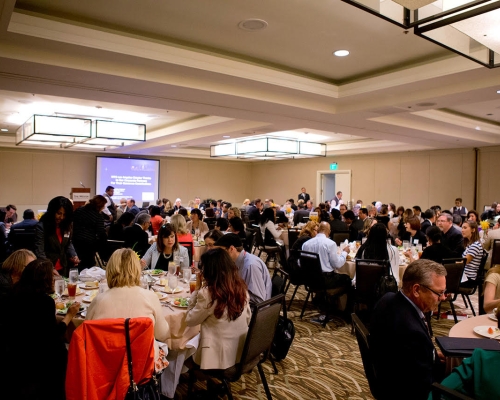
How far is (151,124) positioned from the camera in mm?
10406

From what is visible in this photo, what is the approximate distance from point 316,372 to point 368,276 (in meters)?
1.25

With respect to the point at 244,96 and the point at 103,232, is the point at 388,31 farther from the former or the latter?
the point at 103,232

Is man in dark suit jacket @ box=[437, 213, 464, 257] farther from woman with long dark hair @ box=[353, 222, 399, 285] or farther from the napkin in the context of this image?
the napkin

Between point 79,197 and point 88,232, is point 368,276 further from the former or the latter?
point 79,197

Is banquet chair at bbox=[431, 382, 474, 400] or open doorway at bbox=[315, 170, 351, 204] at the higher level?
open doorway at bbox=[315, 170, 351, 204]

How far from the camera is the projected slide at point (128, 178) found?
14.8 meters

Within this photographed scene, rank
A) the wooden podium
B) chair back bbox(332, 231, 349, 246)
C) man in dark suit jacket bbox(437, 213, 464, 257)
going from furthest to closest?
the wooden podium, chair back bbox(332, 231, 349, 246), man in dark suit jacket bbox(437, 213, 464, 257)

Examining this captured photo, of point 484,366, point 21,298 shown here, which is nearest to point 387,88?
point 484,366

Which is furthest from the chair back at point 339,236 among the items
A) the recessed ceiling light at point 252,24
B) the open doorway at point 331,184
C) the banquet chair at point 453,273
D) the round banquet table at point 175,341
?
the open doorway at point 331,184

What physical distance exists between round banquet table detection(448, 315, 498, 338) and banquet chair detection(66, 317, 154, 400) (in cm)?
189

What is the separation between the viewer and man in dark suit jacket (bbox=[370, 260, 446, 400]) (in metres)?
1.97

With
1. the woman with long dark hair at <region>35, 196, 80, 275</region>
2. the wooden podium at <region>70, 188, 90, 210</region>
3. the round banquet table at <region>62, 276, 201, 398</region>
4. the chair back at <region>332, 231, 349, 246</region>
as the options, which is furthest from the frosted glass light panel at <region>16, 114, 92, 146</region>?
the round banquet table at <region>62, 276, 201, 398</region>

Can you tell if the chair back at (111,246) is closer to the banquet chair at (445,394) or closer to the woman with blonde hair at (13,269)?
the woman with blonde hair at (13,269)

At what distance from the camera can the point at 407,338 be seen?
1993 millimetres
